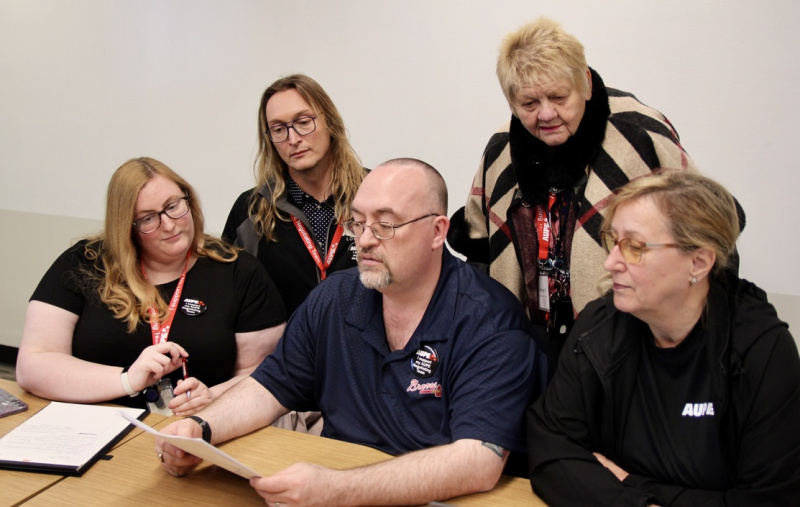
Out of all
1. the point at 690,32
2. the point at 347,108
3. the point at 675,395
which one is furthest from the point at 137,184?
the point at 690,32

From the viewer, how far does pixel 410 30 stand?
3.39 m

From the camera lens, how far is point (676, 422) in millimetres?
1520

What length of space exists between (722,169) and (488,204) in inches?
49.1

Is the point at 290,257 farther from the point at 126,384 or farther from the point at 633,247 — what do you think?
the point at 633,247

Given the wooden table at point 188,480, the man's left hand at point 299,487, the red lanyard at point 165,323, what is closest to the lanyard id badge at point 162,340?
the red lanyard at point 165,323

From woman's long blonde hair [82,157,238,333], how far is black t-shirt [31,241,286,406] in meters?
0.03

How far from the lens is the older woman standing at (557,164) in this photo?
1.94 m

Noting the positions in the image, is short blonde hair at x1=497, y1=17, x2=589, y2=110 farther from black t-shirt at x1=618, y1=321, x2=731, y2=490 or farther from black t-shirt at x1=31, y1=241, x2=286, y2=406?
black t-shirt at x1=31, y1=241, x2=286, y2=406

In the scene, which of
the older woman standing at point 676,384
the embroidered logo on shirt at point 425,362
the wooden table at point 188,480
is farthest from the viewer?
the embroidered logo on shirt at point 425,362

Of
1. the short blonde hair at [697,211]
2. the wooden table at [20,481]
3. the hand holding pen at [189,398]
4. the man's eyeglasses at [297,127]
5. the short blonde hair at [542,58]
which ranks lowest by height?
the wooden table at [20,481]

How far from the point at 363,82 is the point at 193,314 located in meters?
1.81

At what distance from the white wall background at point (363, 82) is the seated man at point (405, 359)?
60.9 inches

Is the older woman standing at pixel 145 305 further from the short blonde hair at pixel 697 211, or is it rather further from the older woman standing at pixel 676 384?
the short blonde hair at pixel 697 211

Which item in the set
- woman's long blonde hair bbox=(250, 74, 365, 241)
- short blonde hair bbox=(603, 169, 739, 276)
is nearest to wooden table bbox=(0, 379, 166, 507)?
woman's long blonde hair bbox=(250, 74, 365, 241)
